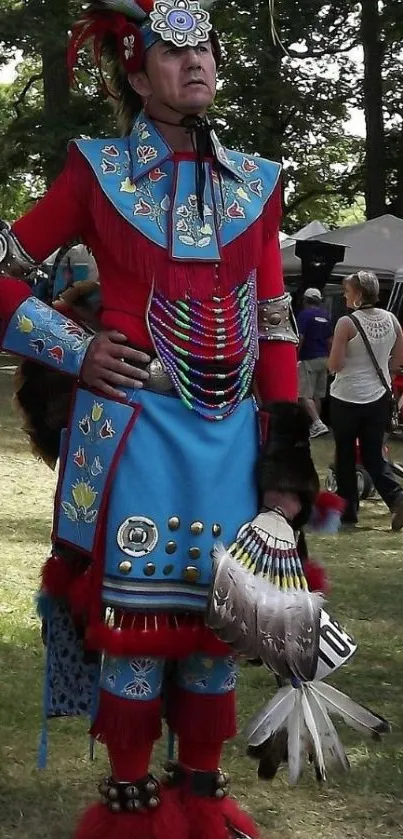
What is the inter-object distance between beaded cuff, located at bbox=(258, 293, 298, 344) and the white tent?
1037cm

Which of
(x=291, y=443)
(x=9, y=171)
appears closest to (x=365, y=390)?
(x=291, y=443)

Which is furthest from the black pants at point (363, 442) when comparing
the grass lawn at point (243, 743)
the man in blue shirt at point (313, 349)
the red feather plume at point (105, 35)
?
the red feather plume at point (105, 35)

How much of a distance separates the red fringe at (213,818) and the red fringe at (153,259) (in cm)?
109

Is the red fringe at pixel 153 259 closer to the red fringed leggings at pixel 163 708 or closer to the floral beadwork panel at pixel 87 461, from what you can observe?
the floral beadwork panel at pixel 87 461

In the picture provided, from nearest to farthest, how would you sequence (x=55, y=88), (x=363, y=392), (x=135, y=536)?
(x=135, y=536) < (x=363, y=392) < (x=55, y=88)

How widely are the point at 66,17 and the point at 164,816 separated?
46.2ft

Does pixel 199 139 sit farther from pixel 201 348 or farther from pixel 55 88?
pixel 55 88

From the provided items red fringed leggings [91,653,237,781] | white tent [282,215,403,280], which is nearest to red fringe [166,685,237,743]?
red fringed leggings [91,653,237,781]

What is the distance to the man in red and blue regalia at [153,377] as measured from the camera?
2205mm

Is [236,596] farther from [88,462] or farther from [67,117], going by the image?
[67,117]

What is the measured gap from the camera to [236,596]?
214cm

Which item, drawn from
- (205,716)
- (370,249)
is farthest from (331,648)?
(370,249)

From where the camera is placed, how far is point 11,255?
7.38 feet

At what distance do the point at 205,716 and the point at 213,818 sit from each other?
23 centimetres
